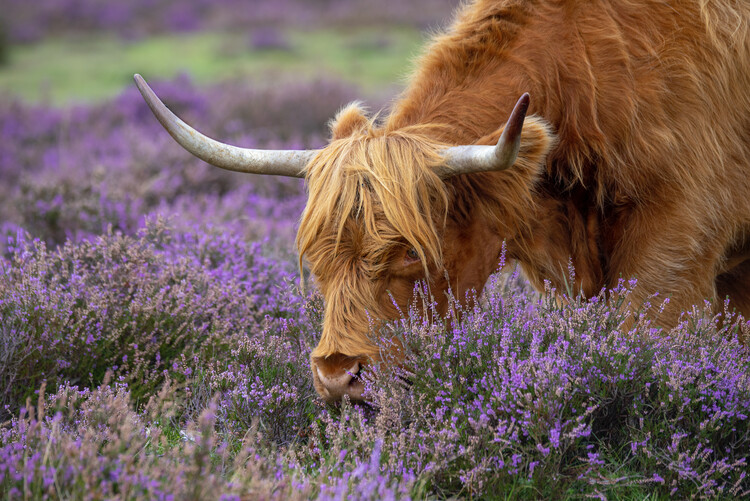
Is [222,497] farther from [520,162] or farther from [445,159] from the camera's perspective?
[520,162]

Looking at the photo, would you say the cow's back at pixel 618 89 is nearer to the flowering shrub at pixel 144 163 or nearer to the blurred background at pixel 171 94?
the blurred background at pixel 171 94

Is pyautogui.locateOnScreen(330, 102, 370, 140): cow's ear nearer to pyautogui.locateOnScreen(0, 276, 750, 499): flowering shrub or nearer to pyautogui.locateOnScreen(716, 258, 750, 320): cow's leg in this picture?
pyautogui.locateOnScreen(0, 276, 750, 499): flowering shrub

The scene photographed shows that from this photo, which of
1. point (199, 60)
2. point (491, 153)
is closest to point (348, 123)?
point (491, 153)

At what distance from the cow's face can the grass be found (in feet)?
28.1

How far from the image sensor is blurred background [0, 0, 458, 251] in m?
5.82

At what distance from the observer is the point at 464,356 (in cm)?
264

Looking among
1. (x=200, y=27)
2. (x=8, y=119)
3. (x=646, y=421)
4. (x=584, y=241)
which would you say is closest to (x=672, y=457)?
(x=646, y=421)

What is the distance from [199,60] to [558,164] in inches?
551

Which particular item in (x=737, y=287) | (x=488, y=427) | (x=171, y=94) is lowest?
(x=737, y=287)

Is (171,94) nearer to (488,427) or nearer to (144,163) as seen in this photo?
(144,163)

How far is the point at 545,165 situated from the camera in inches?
122

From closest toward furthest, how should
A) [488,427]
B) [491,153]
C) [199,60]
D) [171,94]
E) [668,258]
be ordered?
[488,427]
[491,153]
[668,258]
[171,94]
[199,60]

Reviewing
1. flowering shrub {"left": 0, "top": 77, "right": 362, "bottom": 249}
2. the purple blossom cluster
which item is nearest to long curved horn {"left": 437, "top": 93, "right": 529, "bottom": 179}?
flowering shrub {"left": 0, "top": 77, "right": 362, "bottom": 249}

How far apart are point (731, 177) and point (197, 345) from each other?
259 cm
